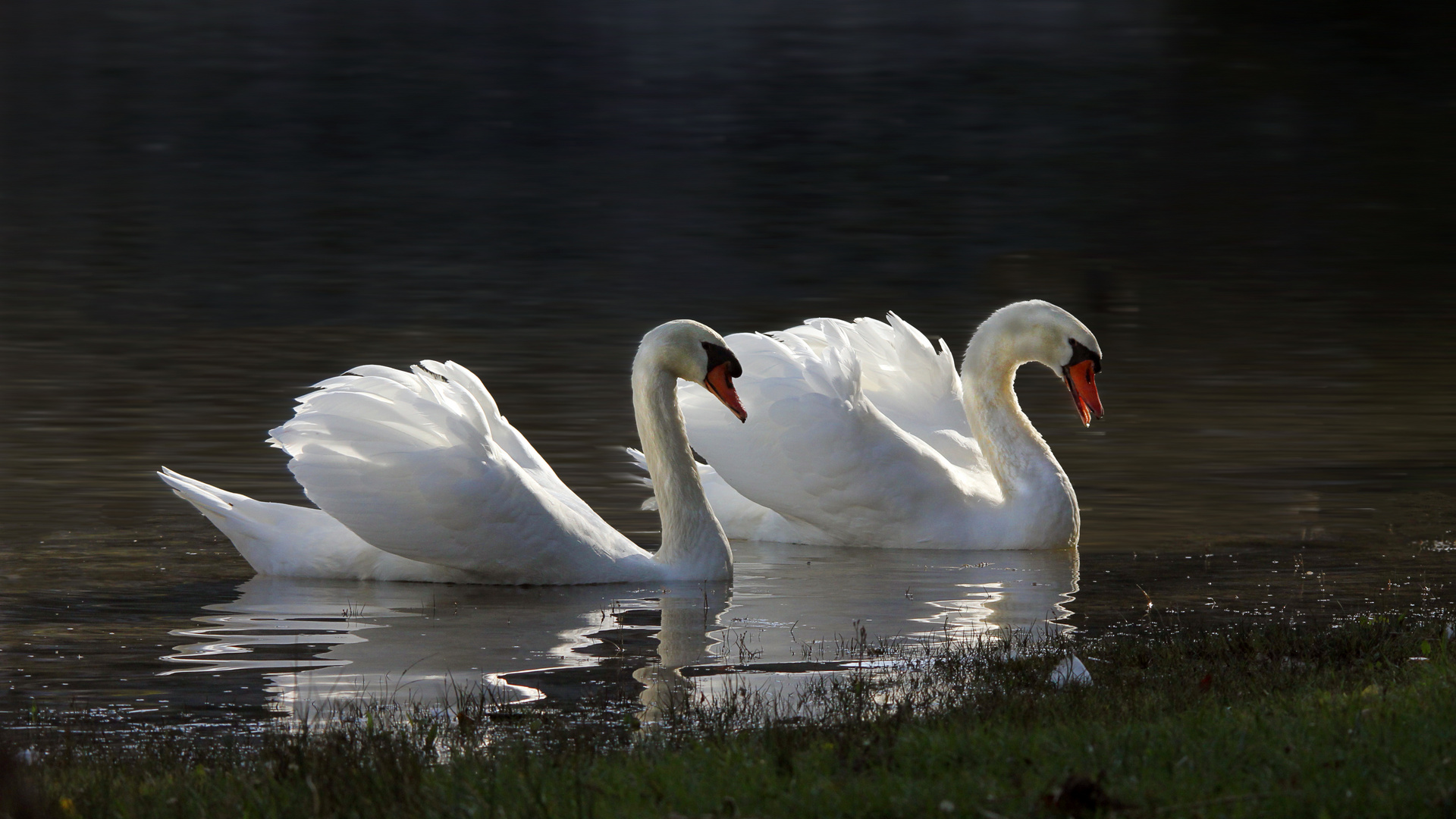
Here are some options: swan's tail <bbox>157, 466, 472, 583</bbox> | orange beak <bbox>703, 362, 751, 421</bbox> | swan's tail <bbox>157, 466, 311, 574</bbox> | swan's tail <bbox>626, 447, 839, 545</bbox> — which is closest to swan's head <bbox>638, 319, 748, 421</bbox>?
orange beak <bbox>703, 362, 751, 421</bbox>

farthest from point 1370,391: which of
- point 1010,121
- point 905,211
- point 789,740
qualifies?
point 1010,121

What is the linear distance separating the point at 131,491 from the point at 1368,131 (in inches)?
1842

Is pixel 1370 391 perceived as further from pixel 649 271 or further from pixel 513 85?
pixel 513 85

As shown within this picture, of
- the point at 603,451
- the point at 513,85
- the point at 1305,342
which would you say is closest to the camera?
the point at 603,451

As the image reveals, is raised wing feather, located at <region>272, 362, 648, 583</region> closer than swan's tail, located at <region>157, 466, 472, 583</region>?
Yes

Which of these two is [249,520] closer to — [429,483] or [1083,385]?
[429,483]

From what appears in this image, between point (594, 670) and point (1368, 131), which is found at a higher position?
point (1368, 131)

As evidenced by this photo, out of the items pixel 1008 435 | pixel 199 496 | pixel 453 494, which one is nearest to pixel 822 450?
pixel 1008 435

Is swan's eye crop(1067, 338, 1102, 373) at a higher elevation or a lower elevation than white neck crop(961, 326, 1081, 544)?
higher

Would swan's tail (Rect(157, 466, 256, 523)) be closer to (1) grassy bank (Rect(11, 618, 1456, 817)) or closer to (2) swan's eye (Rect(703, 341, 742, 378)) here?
(2) swan's eye (Rect(703, 341, 742, 378))

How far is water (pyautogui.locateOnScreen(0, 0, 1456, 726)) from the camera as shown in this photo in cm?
949

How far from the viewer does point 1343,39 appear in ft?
202

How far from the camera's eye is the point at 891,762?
5574 millimetres

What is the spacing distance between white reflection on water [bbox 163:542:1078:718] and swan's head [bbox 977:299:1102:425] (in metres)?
1.27
